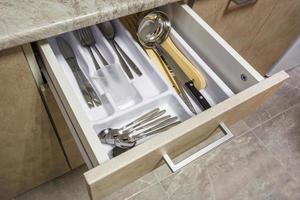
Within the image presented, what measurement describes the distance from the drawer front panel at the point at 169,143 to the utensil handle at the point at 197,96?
6 cm

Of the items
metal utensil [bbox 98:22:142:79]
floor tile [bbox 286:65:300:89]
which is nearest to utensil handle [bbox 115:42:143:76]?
metal utensil [bbox 98:22:142:79]

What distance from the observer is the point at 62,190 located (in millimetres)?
1058

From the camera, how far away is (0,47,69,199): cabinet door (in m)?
0.52

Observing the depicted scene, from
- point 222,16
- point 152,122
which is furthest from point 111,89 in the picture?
point 222,16

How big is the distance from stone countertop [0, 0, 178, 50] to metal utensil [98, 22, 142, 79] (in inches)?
5.6

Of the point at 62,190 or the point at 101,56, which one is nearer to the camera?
the point at 101,56

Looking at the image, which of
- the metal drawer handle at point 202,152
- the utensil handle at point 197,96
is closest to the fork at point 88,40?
the utensil handle at point 197,96

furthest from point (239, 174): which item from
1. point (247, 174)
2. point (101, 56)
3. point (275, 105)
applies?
point (101, 56)

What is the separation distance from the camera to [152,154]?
44 centimetres

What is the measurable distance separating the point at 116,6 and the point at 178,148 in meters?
0.30

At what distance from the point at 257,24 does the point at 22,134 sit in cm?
82

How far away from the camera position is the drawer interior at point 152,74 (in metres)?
0.57

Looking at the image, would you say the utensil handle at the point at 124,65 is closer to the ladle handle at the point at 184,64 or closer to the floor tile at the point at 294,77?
the ladle handle at the point at 184,64

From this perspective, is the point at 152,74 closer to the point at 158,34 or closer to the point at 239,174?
the point at 158,34
